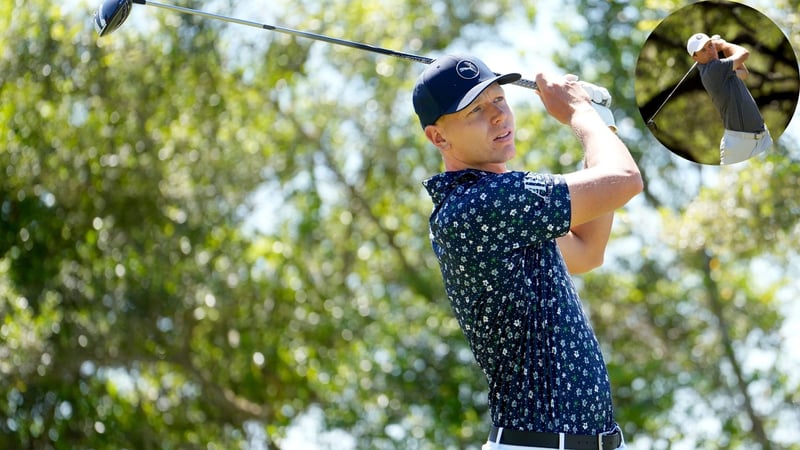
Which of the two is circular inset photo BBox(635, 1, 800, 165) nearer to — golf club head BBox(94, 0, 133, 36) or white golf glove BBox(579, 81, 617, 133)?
white golf glove BBox(579, 81, 617, 133)

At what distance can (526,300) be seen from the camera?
10.1ft

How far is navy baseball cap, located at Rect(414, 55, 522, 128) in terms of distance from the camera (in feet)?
10.4

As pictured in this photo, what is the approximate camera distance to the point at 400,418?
9.75 meters

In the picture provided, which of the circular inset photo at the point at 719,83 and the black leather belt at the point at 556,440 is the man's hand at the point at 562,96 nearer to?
the circular inset photo at the point at 719,83

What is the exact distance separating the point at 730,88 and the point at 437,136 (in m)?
0.97

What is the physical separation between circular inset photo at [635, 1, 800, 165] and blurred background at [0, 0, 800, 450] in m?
4.62

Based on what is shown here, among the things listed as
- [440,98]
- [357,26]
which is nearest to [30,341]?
[357,26]

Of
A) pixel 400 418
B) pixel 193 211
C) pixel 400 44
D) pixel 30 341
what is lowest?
pixel 400 418

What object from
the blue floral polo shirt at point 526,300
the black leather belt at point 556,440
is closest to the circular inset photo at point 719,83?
the blue floral polo shirt at point 526,300

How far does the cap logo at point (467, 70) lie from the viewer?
319 cm

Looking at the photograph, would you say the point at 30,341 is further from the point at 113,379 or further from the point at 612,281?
the point at 612,281

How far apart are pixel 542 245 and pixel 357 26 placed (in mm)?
7512

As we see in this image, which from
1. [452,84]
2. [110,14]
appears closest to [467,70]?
[452,84]

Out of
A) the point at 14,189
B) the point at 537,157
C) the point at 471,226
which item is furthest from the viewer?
the point at 537,157
